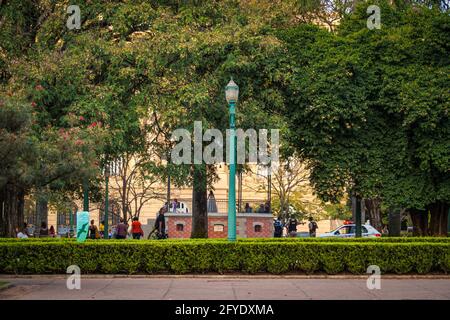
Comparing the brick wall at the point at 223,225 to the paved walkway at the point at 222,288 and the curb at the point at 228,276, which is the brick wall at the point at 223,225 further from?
the paved walkway at the point at 222,288

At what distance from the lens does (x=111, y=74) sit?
29.4 meters

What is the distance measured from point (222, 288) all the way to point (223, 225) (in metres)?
22.1

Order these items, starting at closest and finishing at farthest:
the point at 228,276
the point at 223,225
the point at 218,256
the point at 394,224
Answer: the point at 228,276
the point at 218,256
the point at 394,224
the point at 223,225

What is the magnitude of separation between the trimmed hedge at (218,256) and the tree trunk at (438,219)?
10.6 meters

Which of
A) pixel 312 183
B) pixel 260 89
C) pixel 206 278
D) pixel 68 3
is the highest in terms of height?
pixel 68 3

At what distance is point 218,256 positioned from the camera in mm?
22359

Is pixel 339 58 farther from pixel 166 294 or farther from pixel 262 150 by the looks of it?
pixel 166 294

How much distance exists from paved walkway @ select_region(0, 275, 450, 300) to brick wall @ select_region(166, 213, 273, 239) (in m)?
18.7

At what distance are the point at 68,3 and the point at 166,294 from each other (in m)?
16.0

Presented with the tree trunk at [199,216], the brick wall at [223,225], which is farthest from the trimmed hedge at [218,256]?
the brick wall at [223,225]

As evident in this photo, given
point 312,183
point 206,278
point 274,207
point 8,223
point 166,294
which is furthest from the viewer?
point 274,207

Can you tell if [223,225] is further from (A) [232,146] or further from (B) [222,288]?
(B) [222,288]

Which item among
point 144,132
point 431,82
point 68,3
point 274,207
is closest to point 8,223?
point 144,132

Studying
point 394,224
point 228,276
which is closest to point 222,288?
point 228,276
